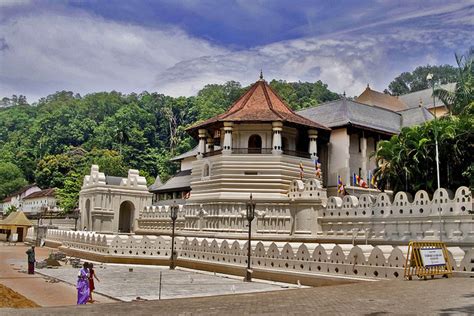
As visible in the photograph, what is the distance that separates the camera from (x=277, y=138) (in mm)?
33719

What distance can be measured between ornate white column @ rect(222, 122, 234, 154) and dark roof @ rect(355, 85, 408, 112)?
27.7 metres

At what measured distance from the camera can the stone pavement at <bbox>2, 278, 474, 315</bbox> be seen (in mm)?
9570

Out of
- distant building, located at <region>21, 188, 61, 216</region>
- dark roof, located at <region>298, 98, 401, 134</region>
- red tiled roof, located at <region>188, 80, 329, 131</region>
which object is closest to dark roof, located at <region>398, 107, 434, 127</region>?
dark roof, located at <region>298, 98, 401, 134</region>

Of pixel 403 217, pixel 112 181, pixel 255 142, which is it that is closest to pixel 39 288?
pixel 403 217

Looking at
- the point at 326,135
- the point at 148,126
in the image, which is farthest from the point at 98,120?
the point at 326,135

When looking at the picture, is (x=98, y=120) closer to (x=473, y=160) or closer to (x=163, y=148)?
(x=163, y=148)

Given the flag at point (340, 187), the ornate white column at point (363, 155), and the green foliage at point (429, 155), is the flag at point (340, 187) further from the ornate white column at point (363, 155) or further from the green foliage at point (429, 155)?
the green foliage at point (429, 155)

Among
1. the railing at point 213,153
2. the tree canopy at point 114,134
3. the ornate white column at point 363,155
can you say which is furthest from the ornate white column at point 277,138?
the tree canopy at point 114,134

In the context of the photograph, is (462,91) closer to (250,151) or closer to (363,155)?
(363,155)

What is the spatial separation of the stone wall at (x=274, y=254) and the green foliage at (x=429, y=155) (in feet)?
31.4

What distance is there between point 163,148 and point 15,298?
89.3 meters

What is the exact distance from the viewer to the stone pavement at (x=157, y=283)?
1667 cm

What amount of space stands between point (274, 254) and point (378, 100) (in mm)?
43467

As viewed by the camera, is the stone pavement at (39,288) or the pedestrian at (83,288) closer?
the pedestrian at (83,288)
